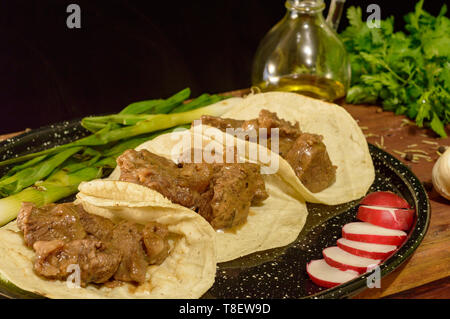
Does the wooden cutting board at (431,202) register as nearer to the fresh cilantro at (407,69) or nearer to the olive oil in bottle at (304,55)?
the fresh cilantro at (407,69)

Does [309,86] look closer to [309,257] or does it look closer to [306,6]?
[306,6]

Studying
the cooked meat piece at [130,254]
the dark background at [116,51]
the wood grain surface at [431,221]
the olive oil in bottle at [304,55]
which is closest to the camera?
the cooked meat piece at [130,254]

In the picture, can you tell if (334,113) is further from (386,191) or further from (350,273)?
(350,273)

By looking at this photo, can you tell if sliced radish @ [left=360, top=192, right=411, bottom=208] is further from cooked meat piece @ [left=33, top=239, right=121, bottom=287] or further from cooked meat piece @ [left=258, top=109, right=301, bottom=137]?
cooked meat piece @ [left=33, top=239, right=121, bottom=287]

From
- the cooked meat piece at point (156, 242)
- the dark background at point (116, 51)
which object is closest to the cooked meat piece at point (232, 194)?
the cooked meat piece at point (156, 242)

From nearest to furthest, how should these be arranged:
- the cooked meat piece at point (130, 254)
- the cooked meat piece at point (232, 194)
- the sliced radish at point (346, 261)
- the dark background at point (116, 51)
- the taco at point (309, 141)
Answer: the cooked meat piece at point (130, 254)
the sliced radish at point (346, 261)
the cooked meat piece at point (232, 194)
the taco at point (309, 141)
the dark background at point (116, 51)

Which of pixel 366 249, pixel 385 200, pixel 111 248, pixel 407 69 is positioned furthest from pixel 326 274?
pixel 407 69
